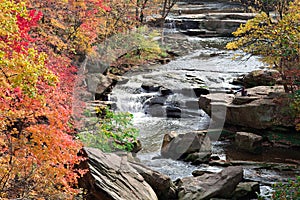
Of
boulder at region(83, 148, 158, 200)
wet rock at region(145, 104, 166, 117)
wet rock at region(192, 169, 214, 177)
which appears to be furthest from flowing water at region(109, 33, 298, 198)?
boulder at region(83, 148, 158, 200)

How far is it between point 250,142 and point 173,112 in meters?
4.85

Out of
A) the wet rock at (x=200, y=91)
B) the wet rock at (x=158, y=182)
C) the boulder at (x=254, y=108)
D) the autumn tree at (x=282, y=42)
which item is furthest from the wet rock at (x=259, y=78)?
the wet rock at (x=158, y=182)

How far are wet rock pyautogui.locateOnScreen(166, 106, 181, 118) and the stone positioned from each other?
13.7ft

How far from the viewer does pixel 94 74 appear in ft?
63.9

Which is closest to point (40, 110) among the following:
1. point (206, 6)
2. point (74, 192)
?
point (74, 192)

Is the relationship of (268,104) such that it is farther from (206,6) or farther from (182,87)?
(206,6)

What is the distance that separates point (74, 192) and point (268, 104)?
10.1m

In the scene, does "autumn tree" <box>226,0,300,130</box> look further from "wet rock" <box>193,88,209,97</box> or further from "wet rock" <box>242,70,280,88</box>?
"wet rock" <box>193,88,209,97</box>

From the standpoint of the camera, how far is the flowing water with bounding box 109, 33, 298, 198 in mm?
12748

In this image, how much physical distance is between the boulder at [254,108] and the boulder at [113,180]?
722 cm

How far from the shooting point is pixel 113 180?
27.6 feet

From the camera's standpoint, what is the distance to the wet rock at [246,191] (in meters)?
10.2

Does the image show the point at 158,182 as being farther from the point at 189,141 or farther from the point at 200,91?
the point at 200,91

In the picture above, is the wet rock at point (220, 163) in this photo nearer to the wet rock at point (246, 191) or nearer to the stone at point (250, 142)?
the stone at point (250, 142)
